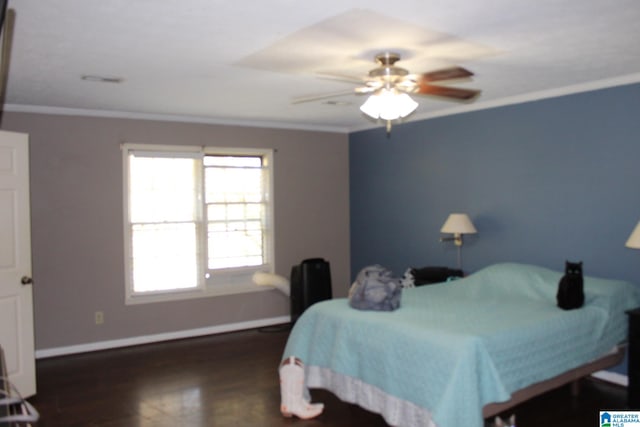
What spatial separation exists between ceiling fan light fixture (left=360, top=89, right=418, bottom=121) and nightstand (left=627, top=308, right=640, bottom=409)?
2168 mm

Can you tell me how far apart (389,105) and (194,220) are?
343 centimetres

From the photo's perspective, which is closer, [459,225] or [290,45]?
[290,45]

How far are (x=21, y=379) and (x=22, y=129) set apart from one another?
226 cm

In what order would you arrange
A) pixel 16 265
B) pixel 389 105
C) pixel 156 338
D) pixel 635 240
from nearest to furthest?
pixel 389 105
pixel 635 240
pixel 16 265
pixel 156 338

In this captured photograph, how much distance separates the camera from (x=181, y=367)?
192 inches

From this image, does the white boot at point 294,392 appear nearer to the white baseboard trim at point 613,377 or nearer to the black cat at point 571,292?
the black cat at point 571,292

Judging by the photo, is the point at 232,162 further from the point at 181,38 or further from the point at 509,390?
the point at 509,390

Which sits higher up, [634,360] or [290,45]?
[290,45]

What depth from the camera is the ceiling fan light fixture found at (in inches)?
120

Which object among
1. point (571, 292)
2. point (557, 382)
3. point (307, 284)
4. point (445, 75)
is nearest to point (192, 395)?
point (307, 284)

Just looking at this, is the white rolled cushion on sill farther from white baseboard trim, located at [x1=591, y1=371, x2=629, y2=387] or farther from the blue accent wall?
white baseboard trim, located at [x1=591, y1=371, x2=629, y2=387]

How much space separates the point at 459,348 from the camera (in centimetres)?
291

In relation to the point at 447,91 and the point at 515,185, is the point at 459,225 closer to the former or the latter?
the point at 515,185

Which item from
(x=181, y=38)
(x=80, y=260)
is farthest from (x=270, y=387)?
(x=181, y=38)
